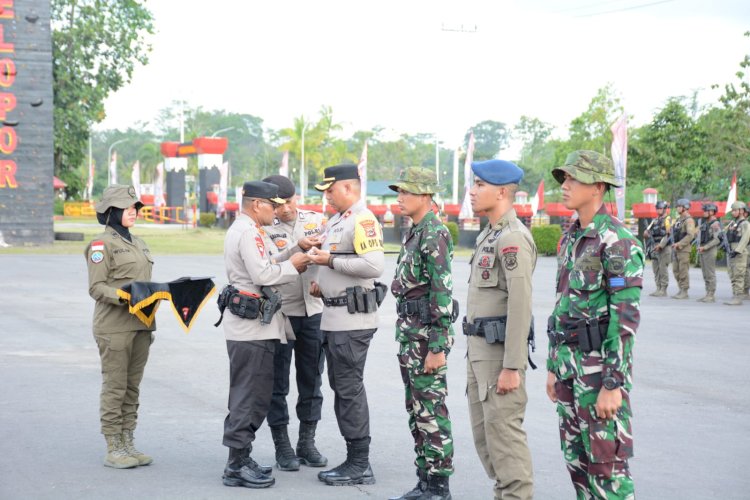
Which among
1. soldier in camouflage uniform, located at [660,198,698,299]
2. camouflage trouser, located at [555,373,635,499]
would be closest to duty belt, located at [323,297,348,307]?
camouflage trouser, located at [555,373,635,499]

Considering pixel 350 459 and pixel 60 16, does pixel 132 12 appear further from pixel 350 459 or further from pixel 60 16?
pixel 350 459

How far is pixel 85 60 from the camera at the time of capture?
134 ft

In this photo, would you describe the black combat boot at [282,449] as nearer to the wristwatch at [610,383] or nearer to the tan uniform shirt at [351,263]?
the tan uniform shirt at [351,263]

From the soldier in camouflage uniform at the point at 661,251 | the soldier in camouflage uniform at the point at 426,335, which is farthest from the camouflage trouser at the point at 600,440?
the soldier in camouflage uniform at the point at 661,251

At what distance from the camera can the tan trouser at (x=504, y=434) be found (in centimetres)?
455

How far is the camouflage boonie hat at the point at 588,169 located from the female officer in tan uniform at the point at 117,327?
3042 mm

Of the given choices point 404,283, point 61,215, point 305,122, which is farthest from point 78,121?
point 305,122

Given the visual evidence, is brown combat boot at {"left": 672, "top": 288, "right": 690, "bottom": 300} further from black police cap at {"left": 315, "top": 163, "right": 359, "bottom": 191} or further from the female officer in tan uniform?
the female officer in tan uniform

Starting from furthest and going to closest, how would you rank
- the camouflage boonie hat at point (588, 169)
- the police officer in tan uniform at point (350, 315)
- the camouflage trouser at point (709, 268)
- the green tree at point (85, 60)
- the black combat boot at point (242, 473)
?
the green tree at point (85, 60)
the camouflage trouser at point (709, 268)
the police officer in tan uniform at point (350, 315)
the black combat boot at point (242, 473)
the camouflage boonie hat at point (588, 169)

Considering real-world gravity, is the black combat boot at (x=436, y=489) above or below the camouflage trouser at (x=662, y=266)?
below

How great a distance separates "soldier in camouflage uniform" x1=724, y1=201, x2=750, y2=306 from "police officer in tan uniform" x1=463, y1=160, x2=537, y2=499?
12833mm

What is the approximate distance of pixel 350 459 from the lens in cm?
569

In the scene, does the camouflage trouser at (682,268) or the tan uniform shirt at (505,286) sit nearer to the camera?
the tan uniform shirt at (505,286)

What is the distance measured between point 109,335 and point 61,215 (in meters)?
67.7
